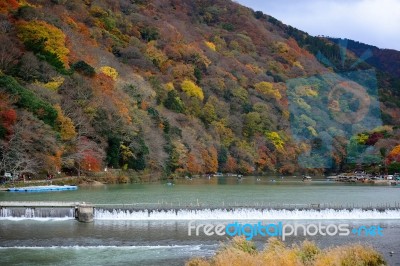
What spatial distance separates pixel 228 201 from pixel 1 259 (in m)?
20.1

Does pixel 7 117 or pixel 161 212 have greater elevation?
pixel 7 117

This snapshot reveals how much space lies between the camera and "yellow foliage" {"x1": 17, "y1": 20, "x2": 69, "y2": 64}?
2403 inches

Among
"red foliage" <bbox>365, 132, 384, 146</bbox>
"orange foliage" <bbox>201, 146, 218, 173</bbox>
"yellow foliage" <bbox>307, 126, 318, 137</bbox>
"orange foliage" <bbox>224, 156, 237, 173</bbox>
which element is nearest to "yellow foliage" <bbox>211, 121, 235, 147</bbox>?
"orange foliage" <bbox>224, 156, 237, 173</bbox>

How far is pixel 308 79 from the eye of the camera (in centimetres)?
13250

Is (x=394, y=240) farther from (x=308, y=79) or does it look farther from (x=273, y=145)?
(x=308, y=79)

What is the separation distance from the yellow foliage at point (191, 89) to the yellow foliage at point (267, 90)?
21.5 meters

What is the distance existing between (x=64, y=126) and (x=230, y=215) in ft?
81.4

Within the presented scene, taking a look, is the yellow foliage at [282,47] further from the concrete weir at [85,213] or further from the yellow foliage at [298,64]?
the concrete weir at [85,213]

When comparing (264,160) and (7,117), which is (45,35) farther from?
(264,160)

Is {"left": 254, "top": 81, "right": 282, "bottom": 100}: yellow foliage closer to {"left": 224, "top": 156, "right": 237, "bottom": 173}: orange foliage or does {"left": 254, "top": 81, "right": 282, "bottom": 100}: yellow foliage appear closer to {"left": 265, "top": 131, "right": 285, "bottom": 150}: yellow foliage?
{"left": 265, "top": 131, "right": 285, "bottom": 150}: yellow foliage

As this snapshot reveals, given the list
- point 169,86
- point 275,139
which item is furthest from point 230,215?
point 275,139

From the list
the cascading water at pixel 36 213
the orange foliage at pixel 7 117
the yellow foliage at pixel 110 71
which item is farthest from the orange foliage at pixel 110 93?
the cascading water at pixel 36 213

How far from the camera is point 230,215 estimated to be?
1202 inches

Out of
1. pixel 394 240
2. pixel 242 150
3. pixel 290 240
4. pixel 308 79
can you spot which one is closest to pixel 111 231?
pixel 290 240
